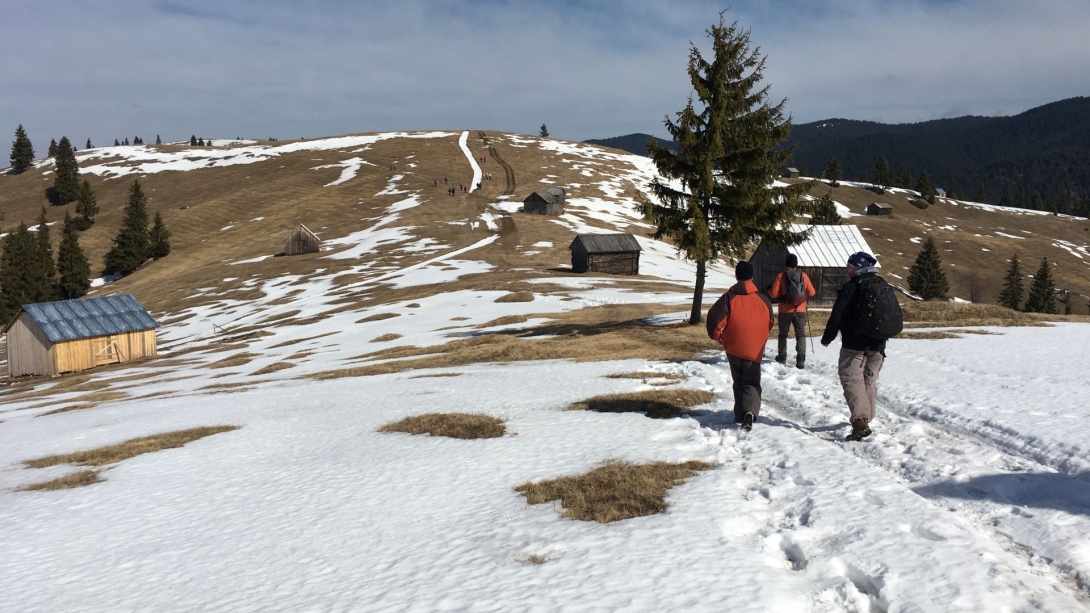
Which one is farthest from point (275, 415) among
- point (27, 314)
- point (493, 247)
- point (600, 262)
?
point (493, 247)

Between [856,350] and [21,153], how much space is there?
211 metres

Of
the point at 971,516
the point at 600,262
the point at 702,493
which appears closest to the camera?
the point at 971,516

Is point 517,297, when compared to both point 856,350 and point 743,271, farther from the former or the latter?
point 856,350

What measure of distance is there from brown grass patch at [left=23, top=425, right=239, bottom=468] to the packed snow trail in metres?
111

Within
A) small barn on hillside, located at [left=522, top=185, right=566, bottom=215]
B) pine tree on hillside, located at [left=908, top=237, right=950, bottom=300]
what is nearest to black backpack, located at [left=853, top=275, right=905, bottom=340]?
small barn on hillside, located at [left=522, top=185, right=566, bottom=215]

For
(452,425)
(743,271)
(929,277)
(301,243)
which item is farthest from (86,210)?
(929,277)

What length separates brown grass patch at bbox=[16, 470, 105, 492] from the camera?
13016 millimetres

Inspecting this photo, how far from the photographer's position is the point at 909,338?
20.3 m

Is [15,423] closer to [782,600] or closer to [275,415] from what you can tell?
[275,415]

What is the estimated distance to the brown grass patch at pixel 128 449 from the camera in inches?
590

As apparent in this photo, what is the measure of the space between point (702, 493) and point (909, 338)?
49.3ft

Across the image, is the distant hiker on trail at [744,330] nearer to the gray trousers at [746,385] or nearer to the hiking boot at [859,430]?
the gray trousers at [746,385]

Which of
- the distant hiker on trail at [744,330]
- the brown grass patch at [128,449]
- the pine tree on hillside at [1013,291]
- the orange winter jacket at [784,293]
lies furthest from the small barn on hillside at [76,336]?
the pine tree on hillside at [1013,291]

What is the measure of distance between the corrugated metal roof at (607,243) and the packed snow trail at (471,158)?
61.3 meters
